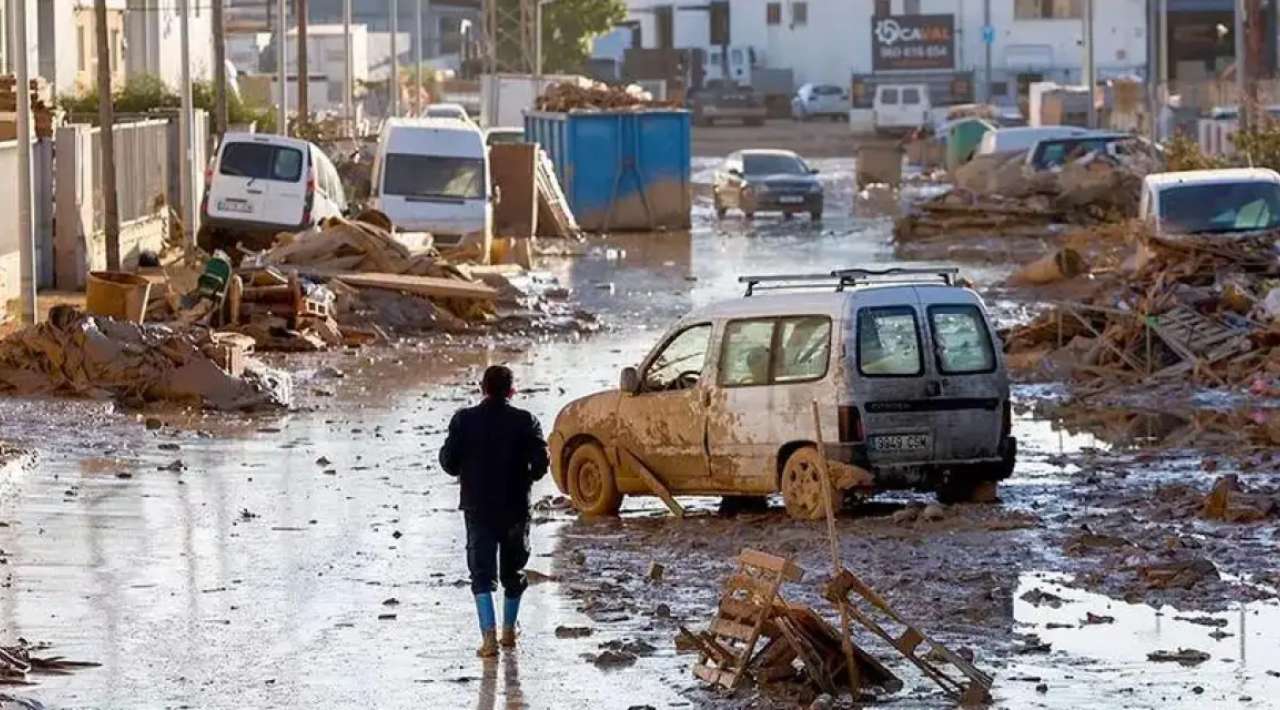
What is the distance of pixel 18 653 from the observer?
Result: 44.2 feet

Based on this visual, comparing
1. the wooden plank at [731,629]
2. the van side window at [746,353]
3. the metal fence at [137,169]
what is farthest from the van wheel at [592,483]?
the metal fence at [137,169]

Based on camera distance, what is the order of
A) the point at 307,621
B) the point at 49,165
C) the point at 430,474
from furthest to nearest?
the point at 49,165 → the point at 430,474 → the point at 307,621

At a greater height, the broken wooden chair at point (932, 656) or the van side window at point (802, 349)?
the van side window at point (802, 349)

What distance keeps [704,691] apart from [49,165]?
87.8 ft

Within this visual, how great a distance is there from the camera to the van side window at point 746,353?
18.7 metres

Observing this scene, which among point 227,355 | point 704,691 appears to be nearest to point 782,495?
point 704,691

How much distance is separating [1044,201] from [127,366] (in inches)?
1176

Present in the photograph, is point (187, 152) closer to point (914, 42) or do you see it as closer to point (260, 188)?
point (260, 188)

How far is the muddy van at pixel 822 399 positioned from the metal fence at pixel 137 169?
21.3 meters

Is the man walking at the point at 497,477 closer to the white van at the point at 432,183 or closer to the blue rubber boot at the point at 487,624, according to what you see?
the blue rubber boot at the point at 487,624

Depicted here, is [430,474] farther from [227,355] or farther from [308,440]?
[227,355]

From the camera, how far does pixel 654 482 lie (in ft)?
62.8

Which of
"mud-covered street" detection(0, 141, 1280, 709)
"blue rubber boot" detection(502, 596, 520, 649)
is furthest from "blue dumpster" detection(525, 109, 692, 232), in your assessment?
"blue rubber boot" detection(502, 596, 520, 649)

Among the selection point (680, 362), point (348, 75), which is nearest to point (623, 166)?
point (348, 75)
